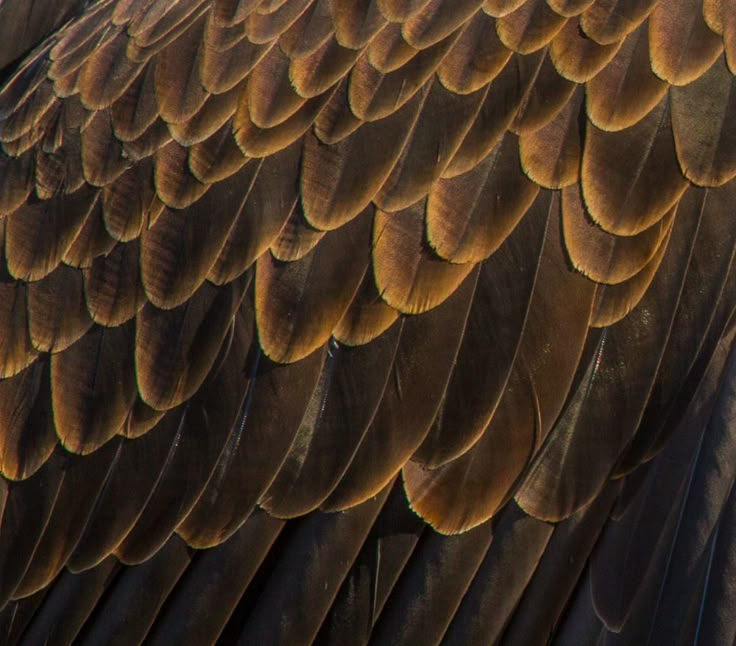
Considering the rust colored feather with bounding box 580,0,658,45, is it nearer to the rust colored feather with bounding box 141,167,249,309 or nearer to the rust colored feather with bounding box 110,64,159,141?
the rust colored feather with bounding box 141,167,249,309

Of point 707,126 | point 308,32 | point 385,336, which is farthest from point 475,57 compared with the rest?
point 385,336

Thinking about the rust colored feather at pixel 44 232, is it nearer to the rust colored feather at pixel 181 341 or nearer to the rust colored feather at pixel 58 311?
the rust colored feather at pixel 58 311

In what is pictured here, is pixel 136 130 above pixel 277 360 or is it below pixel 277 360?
above

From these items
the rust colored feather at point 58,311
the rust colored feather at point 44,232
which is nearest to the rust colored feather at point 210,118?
the rust colored feather at point 44,232

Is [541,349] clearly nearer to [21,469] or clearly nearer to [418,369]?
[418,369]

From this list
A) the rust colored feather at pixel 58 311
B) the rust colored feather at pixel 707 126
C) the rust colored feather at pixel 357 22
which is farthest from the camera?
the rust colored feather at pixel 58 311

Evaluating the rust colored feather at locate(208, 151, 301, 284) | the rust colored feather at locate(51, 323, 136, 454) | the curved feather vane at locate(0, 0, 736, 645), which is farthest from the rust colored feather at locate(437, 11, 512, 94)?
the rust colored feather at locate(51, 323, 136, 454)

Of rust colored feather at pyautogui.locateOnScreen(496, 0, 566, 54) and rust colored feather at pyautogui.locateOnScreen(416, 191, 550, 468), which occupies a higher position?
rust colored feather at pyautogui.locateOnScreen(496, 0, 566, 54)

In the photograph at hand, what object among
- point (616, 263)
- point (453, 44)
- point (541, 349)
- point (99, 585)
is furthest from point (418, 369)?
point (99, 585)

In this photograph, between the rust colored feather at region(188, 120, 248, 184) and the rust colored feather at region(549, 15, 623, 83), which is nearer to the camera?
the rust colored feather at region(549, 15, 623, 83)
